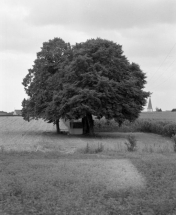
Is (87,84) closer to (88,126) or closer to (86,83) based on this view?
(86,83)

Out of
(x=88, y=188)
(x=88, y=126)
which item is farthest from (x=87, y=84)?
(x=88, y=188)

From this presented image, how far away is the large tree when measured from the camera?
141ft

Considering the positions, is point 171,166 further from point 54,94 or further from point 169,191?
point 54,94

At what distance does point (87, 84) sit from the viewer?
44.5 m

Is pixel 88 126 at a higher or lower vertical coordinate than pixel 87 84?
lower

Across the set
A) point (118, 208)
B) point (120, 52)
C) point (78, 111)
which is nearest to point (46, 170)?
point (118, 208)

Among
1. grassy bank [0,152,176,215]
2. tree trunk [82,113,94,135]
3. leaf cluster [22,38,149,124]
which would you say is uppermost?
leaf cluster [22,38,149,124]

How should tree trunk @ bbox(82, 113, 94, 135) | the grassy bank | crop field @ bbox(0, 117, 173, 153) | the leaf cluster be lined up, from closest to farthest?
the grassy bank < crop field @ bbox(0, 117, 173, 153) < the leaf cluster < tree trunk @ bbox(82, 113, 94, 135)

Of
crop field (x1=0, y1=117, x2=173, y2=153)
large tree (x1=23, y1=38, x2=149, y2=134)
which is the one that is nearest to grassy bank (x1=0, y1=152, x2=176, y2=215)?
crop field (x1=0, y1=117, x2=173, y2=153)

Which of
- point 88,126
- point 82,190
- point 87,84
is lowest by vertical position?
point 82,190

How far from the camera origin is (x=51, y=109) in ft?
151

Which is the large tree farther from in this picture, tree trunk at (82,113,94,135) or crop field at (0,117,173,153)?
crop field at (0,117,173,153)

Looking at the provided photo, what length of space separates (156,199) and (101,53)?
35.5m

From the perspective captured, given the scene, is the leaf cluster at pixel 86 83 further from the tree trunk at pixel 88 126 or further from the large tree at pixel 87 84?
the tree trunk at pixel 88 126
